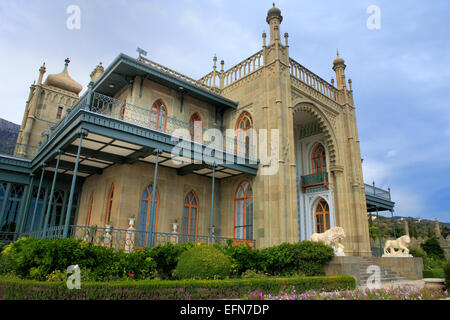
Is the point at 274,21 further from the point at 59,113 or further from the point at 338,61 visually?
the point at 59,113

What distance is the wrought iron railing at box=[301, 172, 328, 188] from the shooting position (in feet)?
59.8

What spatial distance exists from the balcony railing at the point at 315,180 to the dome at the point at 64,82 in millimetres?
20537

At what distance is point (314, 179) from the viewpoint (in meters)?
18.8

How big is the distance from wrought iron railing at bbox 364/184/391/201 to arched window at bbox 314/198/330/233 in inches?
192

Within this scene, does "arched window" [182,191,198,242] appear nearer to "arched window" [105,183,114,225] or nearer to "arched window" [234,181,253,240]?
"arched window" [234,181,253,240]

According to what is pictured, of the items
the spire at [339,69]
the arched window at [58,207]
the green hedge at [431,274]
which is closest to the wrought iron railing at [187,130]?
the arched window at [58,207]

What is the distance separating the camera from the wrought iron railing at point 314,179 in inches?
718

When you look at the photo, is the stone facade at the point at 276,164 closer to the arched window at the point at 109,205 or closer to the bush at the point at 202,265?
the arched window at the point at 109,205

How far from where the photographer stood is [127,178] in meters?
13.0

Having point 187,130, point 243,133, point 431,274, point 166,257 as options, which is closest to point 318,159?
point 243,133

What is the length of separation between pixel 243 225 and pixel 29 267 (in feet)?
31.6
